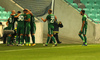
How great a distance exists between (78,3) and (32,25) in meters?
11.2

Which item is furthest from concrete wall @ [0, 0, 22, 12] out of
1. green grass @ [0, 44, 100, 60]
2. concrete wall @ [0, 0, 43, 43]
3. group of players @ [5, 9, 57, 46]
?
green grass @ [0, 44, 100, 60]

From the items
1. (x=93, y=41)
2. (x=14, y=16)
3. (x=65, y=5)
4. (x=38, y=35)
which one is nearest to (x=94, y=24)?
(x=93, y=41)

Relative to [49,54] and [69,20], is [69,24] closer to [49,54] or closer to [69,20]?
[69,20]

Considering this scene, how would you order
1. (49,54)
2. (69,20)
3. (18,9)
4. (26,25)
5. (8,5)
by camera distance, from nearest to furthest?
(49,54), (26,25), (18,9), (8,5), (69,20)

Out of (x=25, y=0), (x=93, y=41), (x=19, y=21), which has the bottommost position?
(x=93, y=41)

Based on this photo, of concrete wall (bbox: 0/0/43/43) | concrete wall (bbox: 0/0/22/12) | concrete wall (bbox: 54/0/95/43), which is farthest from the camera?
concrete wall (bbox: 54/0/95/43)

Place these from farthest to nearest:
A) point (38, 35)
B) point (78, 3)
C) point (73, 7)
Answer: point (78, 3) → point (73, 7) → point (38, 35)

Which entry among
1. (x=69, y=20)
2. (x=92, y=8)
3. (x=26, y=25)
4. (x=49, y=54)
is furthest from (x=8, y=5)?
(x=49, y=54)

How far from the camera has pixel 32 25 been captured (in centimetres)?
1559

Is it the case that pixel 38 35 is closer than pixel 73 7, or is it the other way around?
pixel 38 35

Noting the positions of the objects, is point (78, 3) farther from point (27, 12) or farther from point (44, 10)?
point (27, 12)

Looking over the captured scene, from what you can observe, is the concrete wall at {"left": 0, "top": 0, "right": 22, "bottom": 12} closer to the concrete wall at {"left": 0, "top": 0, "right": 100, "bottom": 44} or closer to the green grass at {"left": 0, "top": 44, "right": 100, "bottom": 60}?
the concrete wall at {"left": 0, "top": 0, "right": 100, "bottom": 44}

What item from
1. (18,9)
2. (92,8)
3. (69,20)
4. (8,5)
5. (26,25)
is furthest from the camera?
(92,8)

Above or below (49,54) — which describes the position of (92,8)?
above
